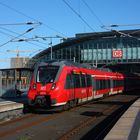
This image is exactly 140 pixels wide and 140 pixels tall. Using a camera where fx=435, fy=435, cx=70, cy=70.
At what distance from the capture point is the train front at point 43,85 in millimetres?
23734

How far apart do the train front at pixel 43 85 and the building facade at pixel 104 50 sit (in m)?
77.8

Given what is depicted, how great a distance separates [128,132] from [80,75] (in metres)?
14.4

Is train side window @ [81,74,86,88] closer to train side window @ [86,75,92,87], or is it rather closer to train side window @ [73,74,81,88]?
train side window @ [73,74,81,88]

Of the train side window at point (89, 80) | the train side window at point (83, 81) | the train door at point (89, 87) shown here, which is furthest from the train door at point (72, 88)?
the train side window at point (89, 80)

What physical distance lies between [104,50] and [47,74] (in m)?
90.0

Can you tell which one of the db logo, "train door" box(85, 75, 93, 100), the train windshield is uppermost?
the db logo

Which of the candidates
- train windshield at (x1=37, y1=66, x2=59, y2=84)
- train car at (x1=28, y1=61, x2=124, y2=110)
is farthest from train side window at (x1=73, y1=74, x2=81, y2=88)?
train windshield at (x1=37, y1=66, x2=59, y2=84)

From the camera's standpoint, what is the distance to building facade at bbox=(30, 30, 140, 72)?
10831 cm

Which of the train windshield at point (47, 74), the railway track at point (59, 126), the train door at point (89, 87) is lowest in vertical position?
the railway track at point (59, 126)

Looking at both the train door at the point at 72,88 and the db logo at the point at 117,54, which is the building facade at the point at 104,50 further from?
the train door at the point at 72,88

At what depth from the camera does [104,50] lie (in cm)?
11406

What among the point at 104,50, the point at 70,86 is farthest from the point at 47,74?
the point at 104,50

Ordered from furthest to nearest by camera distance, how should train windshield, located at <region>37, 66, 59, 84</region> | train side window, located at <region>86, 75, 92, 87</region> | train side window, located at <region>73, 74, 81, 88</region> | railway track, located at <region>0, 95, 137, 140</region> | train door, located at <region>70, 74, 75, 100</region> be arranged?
train side window, located at <region>86, 75, 92, 87</region>
train side window, located at <region>73, 74, 81, 88</region>
train door, located at <region>70, 74, 75, 100</region>
train windshield, located at <region>37, 66, 59, 84</region>
railway track, located at <region>0, 95, 137, 140</region>

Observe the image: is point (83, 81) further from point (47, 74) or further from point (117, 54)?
point (117, 54)
